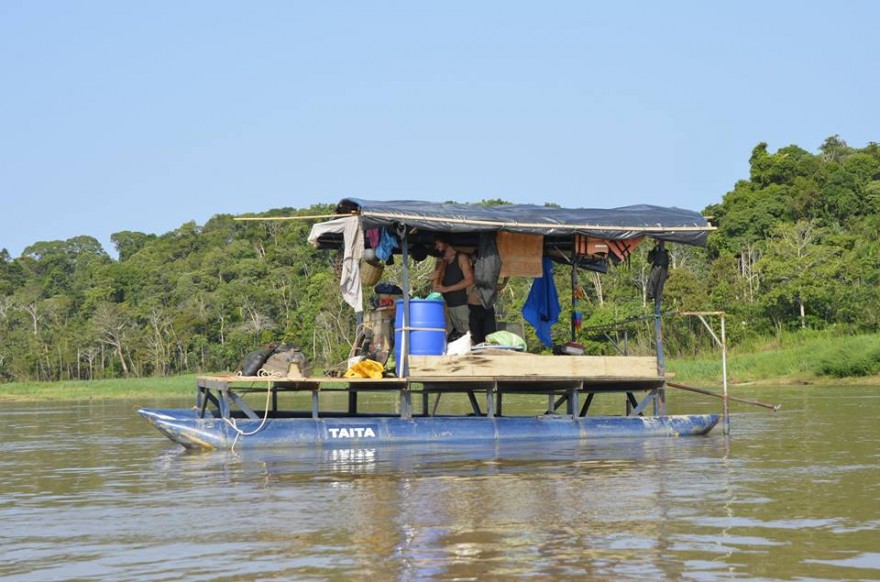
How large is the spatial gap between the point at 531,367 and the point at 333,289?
122ft

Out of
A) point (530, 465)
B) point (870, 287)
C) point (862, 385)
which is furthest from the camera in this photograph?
point (870, 287)

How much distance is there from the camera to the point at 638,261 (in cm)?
4538

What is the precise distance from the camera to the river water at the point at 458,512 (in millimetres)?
7207

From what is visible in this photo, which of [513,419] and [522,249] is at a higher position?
[522,249]

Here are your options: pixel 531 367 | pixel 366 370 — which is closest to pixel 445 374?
pixel 366 370

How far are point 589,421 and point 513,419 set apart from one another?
3.15ft

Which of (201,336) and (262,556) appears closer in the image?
(262,556)

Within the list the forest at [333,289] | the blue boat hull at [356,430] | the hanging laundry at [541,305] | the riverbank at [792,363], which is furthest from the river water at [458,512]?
the forest at [333,289]

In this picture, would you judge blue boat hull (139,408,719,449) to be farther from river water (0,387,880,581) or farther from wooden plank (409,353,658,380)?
wooden plank (409,353,658,380)

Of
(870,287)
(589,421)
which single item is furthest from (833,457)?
(870,287)

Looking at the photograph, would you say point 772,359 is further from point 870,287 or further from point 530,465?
point 530,465

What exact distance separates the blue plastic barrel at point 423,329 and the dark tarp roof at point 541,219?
90 centimetres

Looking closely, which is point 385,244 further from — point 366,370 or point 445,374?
point 445,374

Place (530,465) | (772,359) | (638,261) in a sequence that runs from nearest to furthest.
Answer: (530,465) → (772,359) → (638,261)
